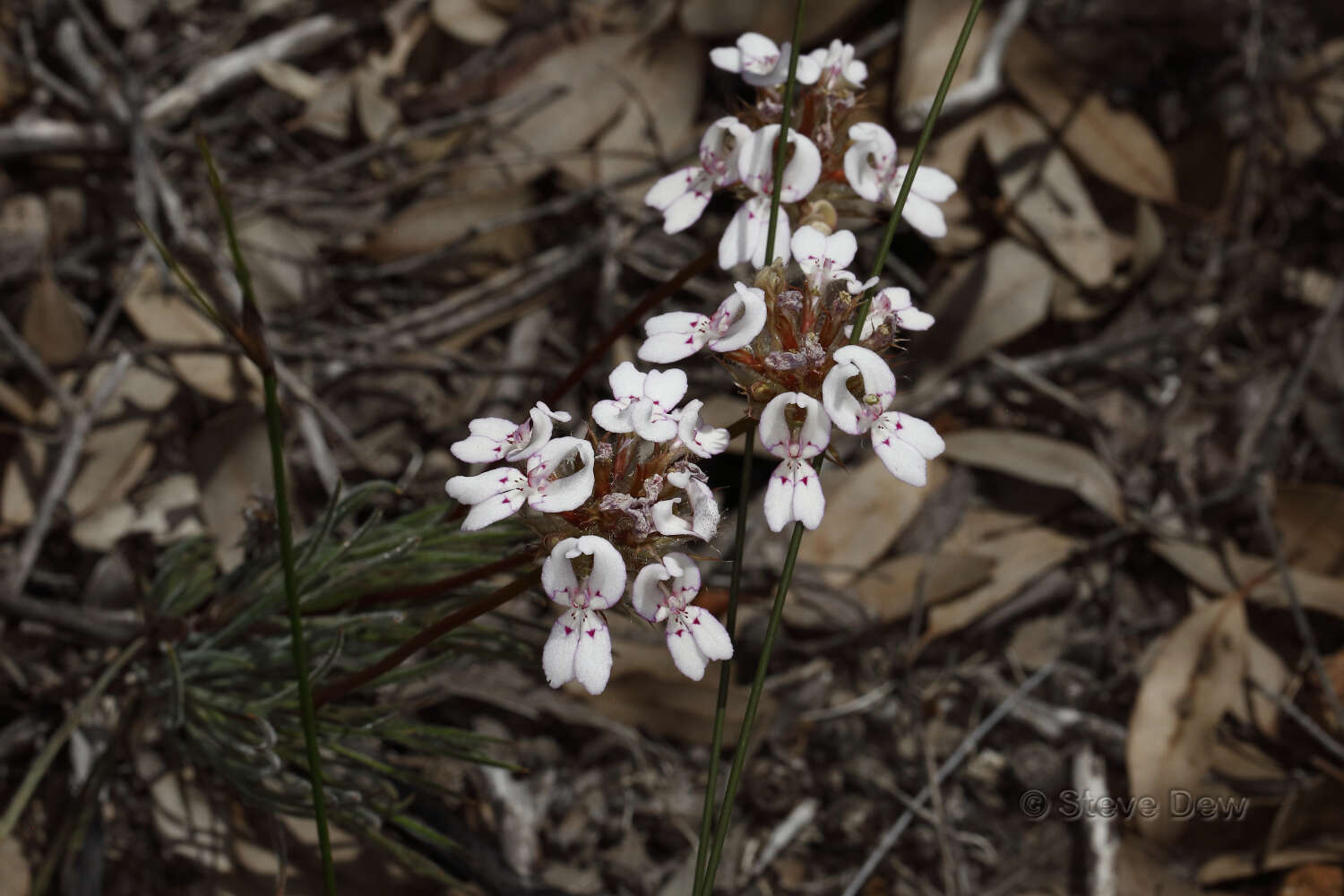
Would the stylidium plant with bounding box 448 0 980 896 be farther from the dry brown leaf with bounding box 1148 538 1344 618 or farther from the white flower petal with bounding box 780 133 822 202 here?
the dry brown leaf with bounding box 1148 538 1344 618

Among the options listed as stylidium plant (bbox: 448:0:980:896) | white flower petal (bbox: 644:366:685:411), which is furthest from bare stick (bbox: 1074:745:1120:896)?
white flower petal (bbox: 644:366:685:411)

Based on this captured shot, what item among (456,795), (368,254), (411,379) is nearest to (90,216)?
(368,254)

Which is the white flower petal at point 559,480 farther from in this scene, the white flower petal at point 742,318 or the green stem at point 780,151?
the green stem at point 780,151

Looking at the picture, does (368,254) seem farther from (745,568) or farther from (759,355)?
(759,355)

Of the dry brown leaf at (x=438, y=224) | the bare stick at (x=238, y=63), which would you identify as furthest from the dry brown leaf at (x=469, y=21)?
the dry brown leaf at (x=438, y=224)

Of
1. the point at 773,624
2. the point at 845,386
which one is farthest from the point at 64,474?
the point at 845,386

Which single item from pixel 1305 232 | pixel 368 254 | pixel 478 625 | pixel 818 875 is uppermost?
pixel 1305 232
